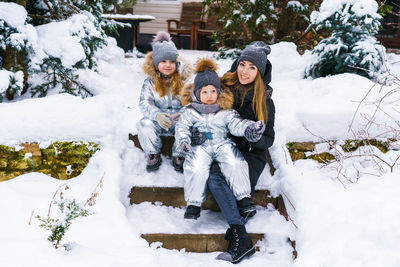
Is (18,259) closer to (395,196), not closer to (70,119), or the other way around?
(70,119)

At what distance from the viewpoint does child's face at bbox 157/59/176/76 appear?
11.0 feet

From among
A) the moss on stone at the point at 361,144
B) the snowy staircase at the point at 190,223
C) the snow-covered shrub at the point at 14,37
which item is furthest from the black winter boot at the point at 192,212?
the snow-covered shrub at the point at 14,37

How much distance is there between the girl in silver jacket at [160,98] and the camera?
3.26 meters

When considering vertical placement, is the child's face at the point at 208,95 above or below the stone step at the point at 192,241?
above

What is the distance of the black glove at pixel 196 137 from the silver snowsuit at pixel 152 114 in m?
0.25

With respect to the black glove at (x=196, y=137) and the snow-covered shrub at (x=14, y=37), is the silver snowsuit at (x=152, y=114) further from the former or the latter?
the snow-covered shrub at (x=14, y=37)

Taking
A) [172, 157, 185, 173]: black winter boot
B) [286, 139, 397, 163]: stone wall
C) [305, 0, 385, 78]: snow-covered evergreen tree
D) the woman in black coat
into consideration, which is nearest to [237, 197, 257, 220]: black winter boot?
the woman in black coat

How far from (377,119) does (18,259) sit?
11.0 feet

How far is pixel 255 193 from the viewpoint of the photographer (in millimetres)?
3303

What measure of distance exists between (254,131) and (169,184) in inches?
36.3

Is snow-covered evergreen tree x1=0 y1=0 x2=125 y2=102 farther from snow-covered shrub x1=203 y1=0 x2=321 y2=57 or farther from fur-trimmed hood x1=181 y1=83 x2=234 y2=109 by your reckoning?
snow-covered shrub x1=203 y1=0 x2=321 y2=57

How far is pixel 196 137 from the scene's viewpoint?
3.09 m

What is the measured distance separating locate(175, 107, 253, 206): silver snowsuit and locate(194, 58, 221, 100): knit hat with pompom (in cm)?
21

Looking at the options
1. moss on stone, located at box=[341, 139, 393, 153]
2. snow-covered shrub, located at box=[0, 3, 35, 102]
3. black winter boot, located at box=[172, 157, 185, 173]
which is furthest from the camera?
snow-covered shrub, located at box=[0, 3, 35, 102]
